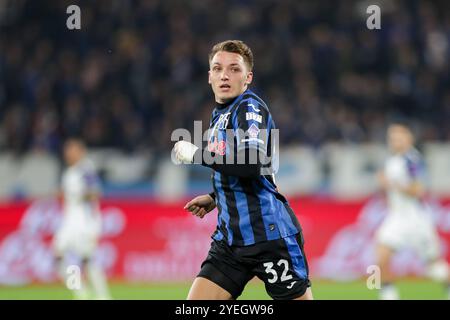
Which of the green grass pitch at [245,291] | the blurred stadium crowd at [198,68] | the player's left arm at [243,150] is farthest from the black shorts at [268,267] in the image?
the blurred stadium crowd at [198,68]

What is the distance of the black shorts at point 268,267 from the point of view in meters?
4.96

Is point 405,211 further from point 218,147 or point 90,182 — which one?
point 218,147

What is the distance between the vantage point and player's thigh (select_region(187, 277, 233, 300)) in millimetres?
4996

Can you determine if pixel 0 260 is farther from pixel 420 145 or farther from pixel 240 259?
pixel 240 259

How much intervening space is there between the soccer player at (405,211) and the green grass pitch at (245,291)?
2.02ft

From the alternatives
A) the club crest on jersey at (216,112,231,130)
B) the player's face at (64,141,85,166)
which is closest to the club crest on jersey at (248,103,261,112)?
the club crest on jersey at (216,112,231,130)

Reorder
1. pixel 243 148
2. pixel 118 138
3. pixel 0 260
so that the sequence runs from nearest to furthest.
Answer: pixel 243 148 → pixel 0 260 → pixel 118 138

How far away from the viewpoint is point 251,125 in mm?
4789

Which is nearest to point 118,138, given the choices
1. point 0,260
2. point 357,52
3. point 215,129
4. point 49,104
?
point 49,104

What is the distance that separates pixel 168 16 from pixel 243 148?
12.6 meters

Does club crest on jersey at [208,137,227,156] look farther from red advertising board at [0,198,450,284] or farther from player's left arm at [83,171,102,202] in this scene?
red advertising board at [0,198,450,284]

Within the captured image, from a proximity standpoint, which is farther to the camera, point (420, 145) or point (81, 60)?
point (81, 60)

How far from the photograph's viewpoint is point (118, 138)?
14.9 m

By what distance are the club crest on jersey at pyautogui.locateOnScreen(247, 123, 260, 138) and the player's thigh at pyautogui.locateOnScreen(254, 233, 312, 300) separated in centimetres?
65
